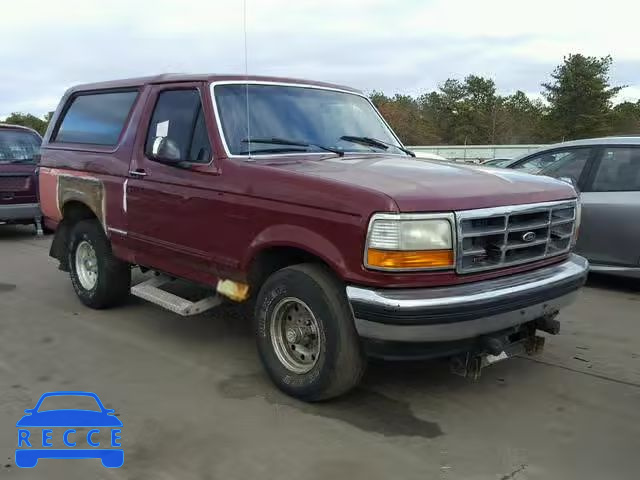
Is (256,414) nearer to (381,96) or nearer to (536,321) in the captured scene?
(536,321)

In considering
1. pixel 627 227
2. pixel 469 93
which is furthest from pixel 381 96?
pixel 627 227

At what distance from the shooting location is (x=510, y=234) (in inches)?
144

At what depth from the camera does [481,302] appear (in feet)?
11.1

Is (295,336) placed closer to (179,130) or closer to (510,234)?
(510,234)

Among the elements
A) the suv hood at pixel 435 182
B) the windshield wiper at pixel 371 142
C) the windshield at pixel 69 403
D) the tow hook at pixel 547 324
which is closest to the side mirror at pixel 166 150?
the suv hood at pixel 435 182

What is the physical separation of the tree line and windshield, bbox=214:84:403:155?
125 feet

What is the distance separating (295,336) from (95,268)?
2.83m

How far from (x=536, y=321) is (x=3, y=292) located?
18.0 feet

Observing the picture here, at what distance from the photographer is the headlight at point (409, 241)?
3271 millimetres

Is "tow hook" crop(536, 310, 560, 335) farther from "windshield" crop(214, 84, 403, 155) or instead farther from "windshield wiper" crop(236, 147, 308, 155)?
"windshield wiper" crop(236, 147, 308, 155)

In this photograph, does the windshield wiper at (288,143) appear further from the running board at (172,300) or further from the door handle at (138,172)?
the running board at (172,300)

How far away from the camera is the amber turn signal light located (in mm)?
3293

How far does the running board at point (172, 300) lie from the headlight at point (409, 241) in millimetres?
1688

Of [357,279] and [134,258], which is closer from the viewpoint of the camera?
[357,279]
